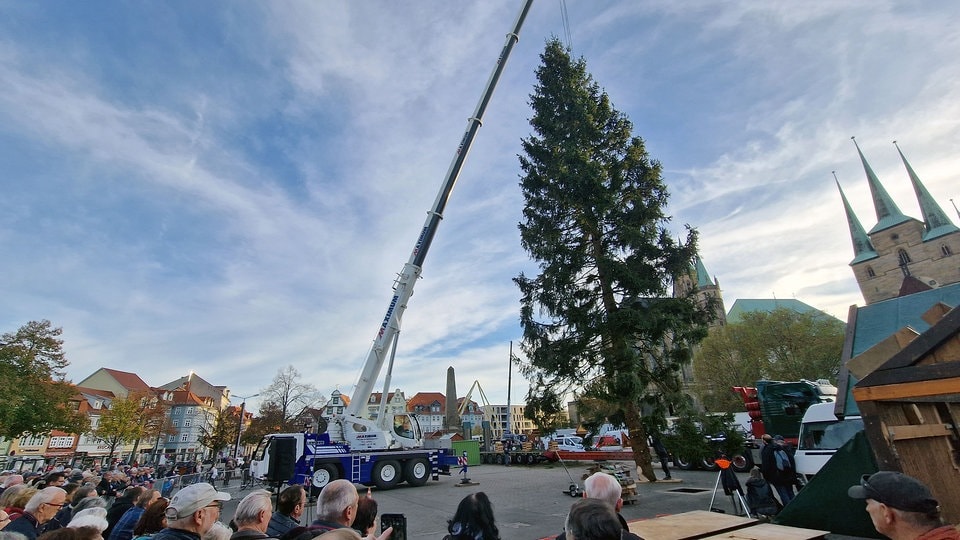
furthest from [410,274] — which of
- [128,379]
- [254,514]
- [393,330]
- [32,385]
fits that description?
[128,379]

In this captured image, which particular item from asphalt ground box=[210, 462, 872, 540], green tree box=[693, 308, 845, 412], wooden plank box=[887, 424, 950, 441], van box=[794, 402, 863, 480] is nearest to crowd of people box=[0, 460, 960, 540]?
wooden plank box=[887, 424, 950, 441]

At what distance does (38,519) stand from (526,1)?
2283cm

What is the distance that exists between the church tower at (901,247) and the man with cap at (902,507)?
6404cm

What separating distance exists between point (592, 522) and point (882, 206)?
84.3m

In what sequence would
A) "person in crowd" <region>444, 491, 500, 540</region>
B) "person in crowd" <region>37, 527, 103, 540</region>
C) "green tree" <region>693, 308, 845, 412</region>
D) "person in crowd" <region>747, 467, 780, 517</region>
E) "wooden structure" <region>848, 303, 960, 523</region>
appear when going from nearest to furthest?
"person in crowd" <region>37, 527, 103, 540</region>, "person in crowd" <region>444, 491, 500, 540</region>, "wooden structure" <region>848, 303, 960, 523</region>, "person in crowd" <region>747, 467, 780, 517</region>, "green tree" <region>693, 308, 845, 412</region>

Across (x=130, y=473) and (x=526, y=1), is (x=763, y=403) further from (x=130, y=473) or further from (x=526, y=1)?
(x=130, y=473)

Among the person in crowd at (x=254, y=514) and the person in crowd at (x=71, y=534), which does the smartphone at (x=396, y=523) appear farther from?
the person in crowd at (x=71, y=534)

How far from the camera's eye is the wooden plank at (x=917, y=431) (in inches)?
137

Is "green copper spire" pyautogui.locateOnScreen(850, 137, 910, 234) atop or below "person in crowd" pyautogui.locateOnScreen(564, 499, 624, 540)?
atop

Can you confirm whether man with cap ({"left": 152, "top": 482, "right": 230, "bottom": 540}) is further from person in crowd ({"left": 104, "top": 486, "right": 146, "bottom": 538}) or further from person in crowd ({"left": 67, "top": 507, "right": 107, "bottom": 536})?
person in crowd ({"left": 104, "top": 486, "right": 146, "bottom": 538})

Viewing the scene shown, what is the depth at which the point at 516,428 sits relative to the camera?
116750mm

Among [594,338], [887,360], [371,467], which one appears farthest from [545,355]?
[887,360]

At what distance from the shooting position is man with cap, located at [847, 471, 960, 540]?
214 cm

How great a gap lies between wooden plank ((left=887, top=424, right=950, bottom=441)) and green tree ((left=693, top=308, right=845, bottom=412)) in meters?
35.3
